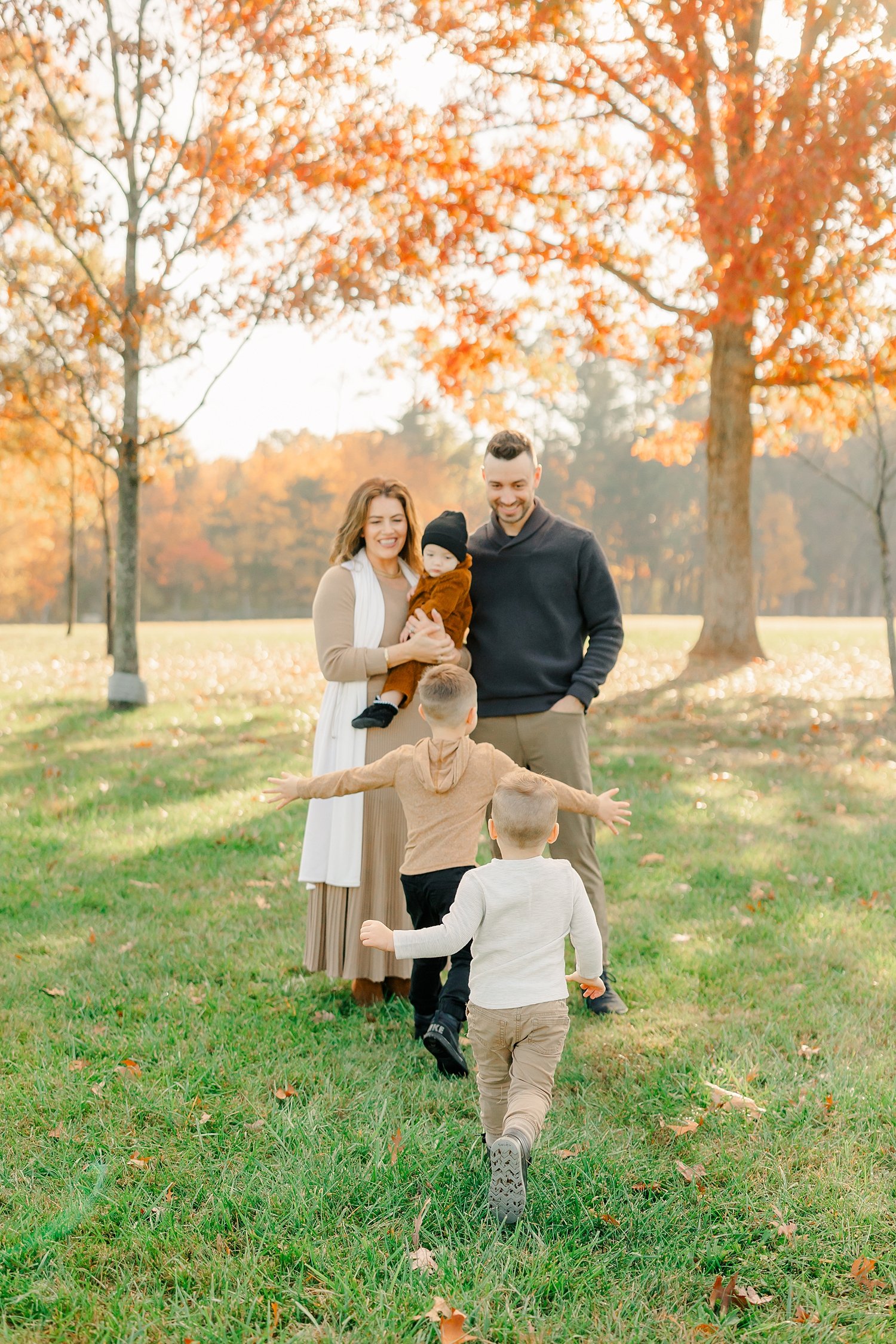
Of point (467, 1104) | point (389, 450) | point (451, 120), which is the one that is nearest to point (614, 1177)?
point (467, 1104)

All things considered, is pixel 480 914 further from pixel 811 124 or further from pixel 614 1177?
pixel 811 124

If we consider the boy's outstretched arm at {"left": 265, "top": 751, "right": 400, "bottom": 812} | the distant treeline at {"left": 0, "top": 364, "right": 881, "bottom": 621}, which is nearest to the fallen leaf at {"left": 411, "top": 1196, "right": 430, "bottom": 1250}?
the boy's outstretched arm at {"left": 265, "top": 751, "right": 400, "bottom": 812}

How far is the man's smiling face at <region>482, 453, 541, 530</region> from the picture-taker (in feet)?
13.4

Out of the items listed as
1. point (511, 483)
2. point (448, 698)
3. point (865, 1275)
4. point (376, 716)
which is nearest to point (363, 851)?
point (376, 716)

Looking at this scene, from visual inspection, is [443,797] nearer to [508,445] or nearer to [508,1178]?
[508,1178]

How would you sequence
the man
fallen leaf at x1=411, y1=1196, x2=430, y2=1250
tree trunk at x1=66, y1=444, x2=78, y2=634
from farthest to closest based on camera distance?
tree trunk at x1=66, y1=444, x2=78, y2=634
the man
fallen leaf at x1=411, y1=1196, x2=430, y2=1250

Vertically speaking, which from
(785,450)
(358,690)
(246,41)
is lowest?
(358,690)

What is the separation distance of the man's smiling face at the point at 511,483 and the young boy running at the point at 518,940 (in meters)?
1.65

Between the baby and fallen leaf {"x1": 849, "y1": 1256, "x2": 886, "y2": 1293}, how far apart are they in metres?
2.48

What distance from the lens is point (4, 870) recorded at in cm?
605

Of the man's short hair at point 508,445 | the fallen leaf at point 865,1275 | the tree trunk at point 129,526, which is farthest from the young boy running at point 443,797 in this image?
the tree trunk at point 129,526

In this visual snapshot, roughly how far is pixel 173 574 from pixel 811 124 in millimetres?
50531

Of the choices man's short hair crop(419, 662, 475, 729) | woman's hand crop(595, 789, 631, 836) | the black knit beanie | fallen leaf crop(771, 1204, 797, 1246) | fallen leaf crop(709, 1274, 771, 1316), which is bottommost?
fallen leaf crop(709, 1274, 771, 1316)

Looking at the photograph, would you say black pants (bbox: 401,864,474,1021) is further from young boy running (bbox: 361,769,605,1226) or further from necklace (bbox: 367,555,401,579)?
necklace (bbox: 367,555,401,579)
